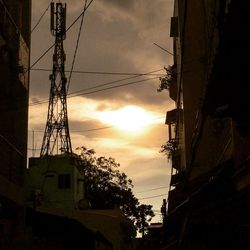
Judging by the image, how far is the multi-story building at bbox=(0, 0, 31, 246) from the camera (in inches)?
605

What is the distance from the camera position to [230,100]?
604 centimetres

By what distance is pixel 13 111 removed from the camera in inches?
666

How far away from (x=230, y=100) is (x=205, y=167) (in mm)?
11689

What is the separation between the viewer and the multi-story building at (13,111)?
1537cm

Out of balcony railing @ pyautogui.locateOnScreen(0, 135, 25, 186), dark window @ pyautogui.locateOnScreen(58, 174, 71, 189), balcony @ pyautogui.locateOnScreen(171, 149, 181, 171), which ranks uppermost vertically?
dark window @ pyautogui.locateOnScreen(58, 174, 71, 189)

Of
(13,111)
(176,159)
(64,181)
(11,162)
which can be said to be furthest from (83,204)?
Result: (11,162)

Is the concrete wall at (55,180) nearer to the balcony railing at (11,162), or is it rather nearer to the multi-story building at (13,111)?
the multi-story building at (13,111)

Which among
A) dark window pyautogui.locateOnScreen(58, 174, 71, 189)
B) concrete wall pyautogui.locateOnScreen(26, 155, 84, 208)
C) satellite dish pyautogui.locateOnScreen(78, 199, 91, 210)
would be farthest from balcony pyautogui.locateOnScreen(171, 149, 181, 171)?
dark window pyautogui.locateOnScreen(58, 174, 71, 189)

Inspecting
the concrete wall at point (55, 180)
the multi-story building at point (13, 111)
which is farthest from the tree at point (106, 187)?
the multi-story building at point (13, 111)

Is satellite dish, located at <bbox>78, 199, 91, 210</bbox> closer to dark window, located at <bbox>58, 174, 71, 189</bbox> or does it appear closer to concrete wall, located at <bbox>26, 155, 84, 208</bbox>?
concrete wall, located at <bbox>26, 155, 84, 208</bbox>

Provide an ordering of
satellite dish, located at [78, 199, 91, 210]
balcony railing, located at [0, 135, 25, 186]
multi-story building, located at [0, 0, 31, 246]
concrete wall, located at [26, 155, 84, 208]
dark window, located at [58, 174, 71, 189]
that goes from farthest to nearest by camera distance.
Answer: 1. dark window, located at [58, 174, 71, 189]
2. concrete wall, located at [26, 155, 84, 208]
3. satellite dish, located at [78, 199, 91, 210]
4. multi-story building, located at [0, 0, 31, 246]
5. balcony railing, located at [0, 135, 25, 186]

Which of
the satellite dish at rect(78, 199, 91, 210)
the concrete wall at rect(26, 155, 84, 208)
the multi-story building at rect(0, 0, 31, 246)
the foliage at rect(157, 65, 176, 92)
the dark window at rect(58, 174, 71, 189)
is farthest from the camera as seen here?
the dark window at rect(58, 174, 71, 189)

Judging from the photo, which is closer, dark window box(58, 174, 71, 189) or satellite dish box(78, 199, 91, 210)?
satellite dish box(78, 199, 91, 210)

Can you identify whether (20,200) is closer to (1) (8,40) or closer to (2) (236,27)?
(1) (8,40)
